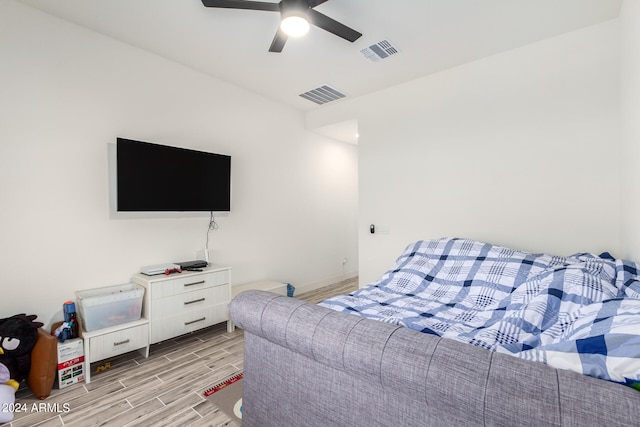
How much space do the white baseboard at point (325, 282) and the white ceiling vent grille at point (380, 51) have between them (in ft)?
10.1

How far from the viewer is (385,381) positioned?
100 cm

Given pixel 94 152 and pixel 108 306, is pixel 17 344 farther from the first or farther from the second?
pixel 94 152

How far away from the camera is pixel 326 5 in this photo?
2139mm

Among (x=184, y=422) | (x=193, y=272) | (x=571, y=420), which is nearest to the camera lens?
(x=571, y=420)

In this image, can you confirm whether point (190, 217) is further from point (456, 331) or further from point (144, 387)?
point (456, 331)

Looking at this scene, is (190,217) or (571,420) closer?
(571,420)

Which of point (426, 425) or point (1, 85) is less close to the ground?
point (1, 85)

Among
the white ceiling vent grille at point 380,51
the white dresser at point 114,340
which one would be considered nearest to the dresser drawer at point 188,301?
the white dresser at point 114,340

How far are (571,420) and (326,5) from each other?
249cm

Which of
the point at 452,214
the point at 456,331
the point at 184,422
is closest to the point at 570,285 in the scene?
the point at 456,331

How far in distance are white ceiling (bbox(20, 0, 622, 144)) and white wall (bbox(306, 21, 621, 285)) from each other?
0.23 m

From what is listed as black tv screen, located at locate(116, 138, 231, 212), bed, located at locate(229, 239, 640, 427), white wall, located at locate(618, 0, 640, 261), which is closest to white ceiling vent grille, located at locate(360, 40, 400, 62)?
white wall, located at locate(618, 0, 640, 261)

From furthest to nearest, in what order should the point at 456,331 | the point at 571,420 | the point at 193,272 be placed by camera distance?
the point at 193,272, the point at 456,331, the point at 571,420

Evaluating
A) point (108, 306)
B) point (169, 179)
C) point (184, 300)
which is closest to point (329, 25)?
point (169, 179)
